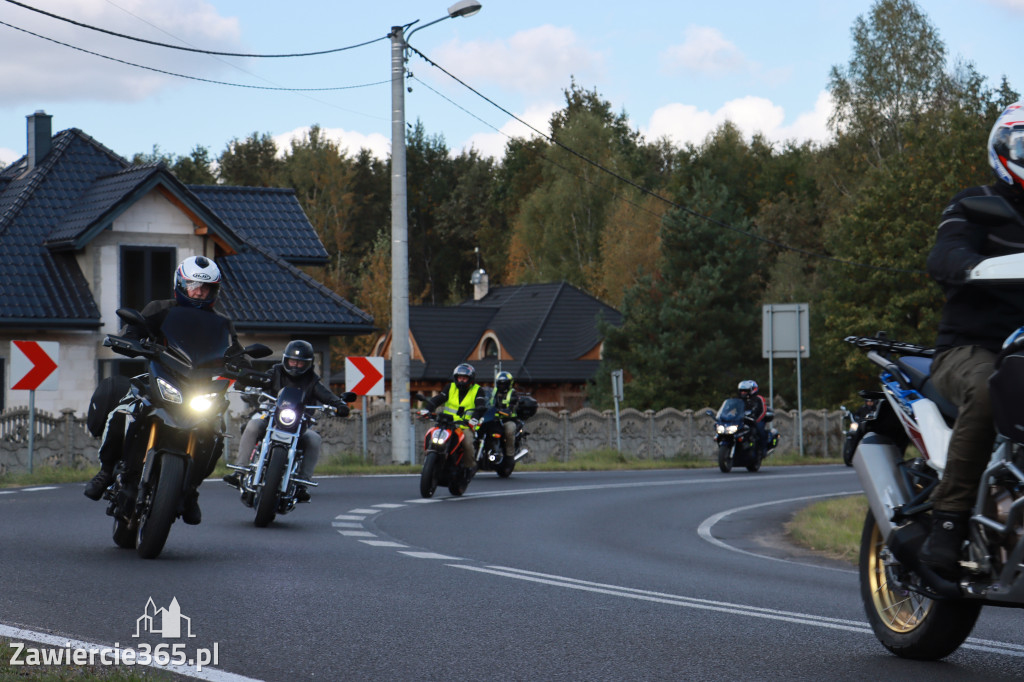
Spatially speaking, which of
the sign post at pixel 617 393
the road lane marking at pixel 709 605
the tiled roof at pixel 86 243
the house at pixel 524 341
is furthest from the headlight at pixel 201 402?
the house at pixel 524 341

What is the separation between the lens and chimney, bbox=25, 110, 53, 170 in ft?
120

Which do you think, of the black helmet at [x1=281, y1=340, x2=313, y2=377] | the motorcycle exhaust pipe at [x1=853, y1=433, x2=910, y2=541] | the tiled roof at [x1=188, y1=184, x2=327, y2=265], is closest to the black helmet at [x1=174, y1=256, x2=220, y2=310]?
the black helmet at [x1=281, y1=340, x2=313, y2=377]

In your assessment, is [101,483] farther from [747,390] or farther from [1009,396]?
[747,390]

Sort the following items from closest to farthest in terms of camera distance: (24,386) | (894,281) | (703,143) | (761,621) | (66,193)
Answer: (761,621), (24,386), (66,193), (894,281), (703,143)

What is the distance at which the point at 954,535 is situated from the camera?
18.8 feet

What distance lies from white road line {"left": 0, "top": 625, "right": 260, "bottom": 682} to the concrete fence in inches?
788

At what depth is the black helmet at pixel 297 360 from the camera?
13.8 m

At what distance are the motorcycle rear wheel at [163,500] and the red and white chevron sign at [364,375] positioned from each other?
1609cm

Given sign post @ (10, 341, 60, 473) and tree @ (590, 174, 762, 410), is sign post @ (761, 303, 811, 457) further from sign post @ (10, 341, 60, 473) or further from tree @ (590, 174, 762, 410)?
sign post @ (10, 341, 60, 473)

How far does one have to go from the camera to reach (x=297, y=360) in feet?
45.3

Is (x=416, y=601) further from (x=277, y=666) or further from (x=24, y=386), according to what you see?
(x=24, y=386)

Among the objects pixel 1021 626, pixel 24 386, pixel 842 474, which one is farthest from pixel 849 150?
pixel 1021 626

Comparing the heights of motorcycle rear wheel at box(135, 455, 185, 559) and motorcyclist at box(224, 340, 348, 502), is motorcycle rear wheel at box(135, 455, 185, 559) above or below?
below

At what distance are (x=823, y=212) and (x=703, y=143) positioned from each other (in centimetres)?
1602
